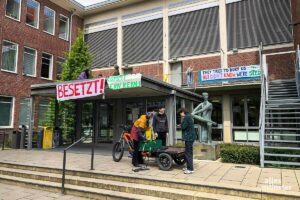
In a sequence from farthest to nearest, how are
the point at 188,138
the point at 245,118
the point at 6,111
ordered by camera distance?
the point at 6,111, the point at 245,118, the point at 188,138

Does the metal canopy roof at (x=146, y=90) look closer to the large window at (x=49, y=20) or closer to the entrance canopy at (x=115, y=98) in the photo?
the entrance canopy at (x=115, y=98)

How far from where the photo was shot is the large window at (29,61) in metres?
19.4

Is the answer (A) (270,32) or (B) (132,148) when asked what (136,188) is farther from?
(A) (270,32)

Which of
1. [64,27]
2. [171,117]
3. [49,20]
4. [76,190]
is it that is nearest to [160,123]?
[171,117]

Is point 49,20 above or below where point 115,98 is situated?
above

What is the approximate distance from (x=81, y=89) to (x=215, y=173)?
6.09 meters

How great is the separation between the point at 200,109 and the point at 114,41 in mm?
14500

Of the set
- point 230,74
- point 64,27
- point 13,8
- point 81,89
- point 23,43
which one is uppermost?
point 64,27

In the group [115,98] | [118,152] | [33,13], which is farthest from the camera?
[33,13]

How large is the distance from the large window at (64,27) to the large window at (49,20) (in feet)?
3.28

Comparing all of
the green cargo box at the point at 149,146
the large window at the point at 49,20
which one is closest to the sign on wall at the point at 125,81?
the green cargo box at the point at 149,146

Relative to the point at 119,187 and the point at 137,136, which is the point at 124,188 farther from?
the point at 137,136

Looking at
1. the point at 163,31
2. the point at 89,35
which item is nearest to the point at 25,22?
the point at 89,35

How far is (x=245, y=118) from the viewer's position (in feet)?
57.3
